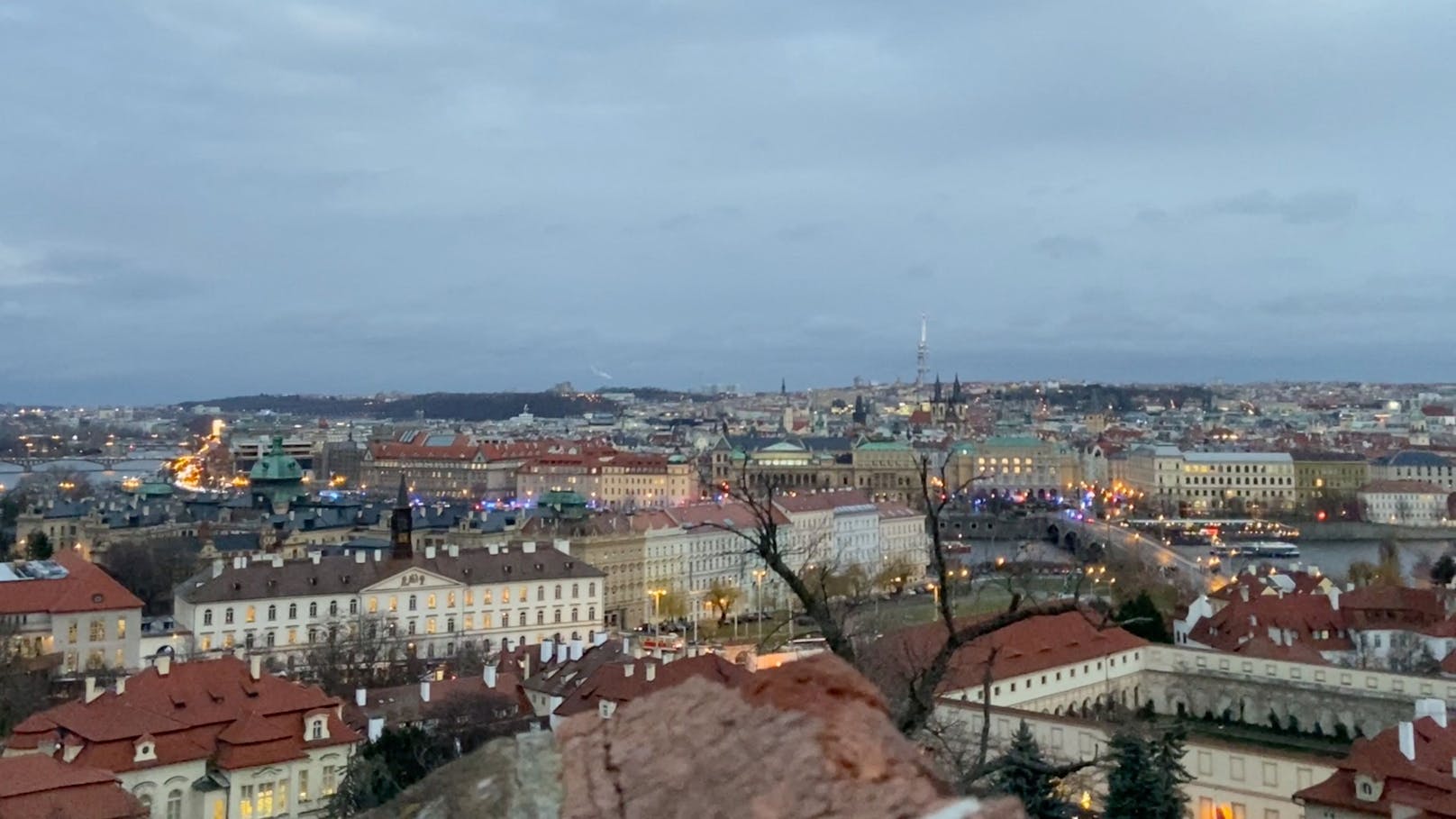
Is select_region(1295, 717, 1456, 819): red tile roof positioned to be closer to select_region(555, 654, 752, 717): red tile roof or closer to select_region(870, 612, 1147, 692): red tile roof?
select_region(870, 612, 1147, 692): red tile roof

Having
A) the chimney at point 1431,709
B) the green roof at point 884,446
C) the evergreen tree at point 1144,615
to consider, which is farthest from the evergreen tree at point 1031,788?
the green roof at point 884,446

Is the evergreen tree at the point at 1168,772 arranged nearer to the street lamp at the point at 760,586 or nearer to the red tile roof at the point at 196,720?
the red tile roof at the point at 196,720

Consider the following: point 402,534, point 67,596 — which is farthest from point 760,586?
point 67,596

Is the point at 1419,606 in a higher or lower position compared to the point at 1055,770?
lower

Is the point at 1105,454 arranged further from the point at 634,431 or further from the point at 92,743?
the point at 92,743

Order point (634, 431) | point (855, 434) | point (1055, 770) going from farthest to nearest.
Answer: point (634, 431) < point (855, 434) < point (1055, 770)

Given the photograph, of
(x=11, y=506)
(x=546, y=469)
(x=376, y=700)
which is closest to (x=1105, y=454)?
(x=546, y=469)

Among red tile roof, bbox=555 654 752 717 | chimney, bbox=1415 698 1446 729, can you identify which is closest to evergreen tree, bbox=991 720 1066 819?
red tile roof, bbox=555 654 752 717
